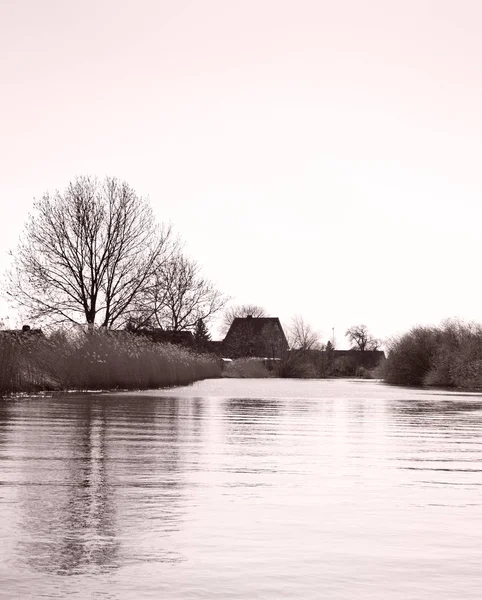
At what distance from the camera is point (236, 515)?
238 inches

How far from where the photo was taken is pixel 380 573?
176 inches

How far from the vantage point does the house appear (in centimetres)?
11608

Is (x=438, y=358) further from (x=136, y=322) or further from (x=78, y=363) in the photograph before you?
(x=78, y=363)

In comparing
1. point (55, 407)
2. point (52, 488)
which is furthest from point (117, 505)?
point (55, 407)

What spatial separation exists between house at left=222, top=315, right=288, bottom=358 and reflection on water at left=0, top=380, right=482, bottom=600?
322ft

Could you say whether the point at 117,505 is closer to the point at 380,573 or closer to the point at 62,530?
the point at 62,530

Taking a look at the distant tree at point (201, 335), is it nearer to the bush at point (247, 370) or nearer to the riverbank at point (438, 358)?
the bush at point (247, 370)

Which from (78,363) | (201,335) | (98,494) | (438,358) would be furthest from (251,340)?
(98,494)

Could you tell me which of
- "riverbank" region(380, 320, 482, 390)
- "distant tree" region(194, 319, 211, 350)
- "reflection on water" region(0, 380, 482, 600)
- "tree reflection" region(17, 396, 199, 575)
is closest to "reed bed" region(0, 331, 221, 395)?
"tree reflection" region(17, 396, 199, 575)

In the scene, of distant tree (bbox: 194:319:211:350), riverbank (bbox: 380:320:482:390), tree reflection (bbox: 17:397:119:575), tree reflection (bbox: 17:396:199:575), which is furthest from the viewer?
distant tree (bbox: 194:319:211:350)

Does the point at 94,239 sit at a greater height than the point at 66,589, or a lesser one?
greater

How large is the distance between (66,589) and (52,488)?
2.99 metres

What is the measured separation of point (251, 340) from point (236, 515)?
112526 mm

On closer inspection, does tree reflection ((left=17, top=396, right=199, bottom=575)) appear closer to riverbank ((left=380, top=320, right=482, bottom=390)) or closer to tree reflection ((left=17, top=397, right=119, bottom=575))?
tree reflection ((left=17, top=397, right=119, bottom=575))
